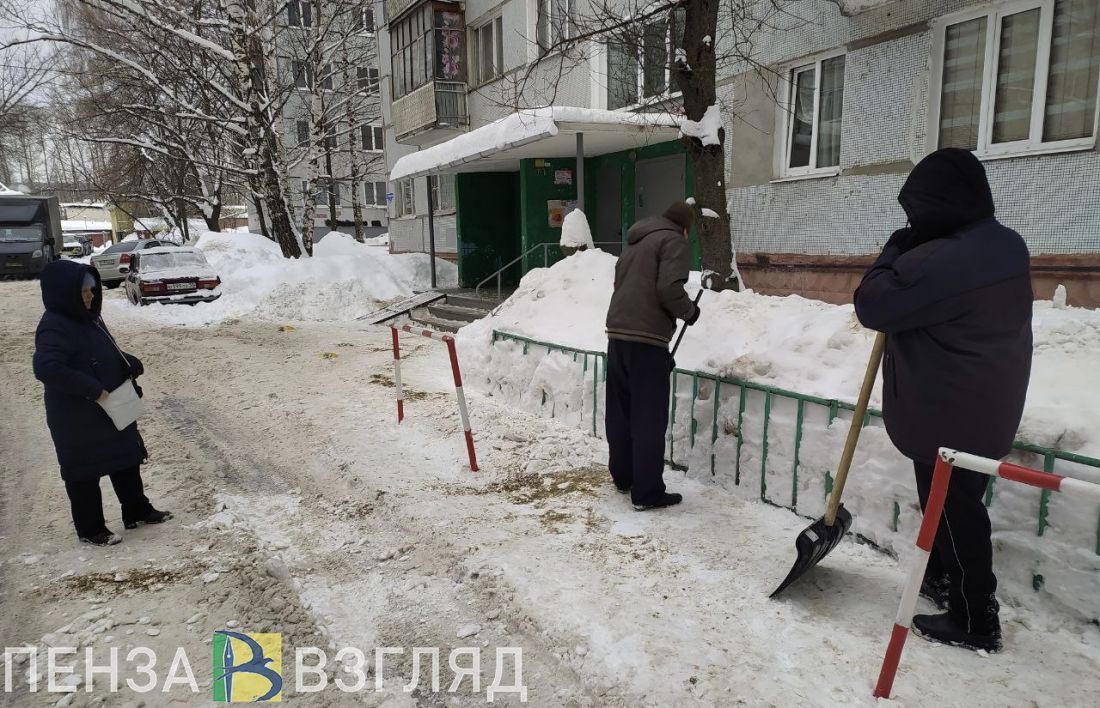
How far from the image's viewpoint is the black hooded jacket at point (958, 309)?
238 centimetres

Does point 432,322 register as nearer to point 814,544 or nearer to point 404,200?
point 404,200

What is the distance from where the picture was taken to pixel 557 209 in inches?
511

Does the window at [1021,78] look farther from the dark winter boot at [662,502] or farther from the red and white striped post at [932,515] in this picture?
the red and white striped post at [932,515]

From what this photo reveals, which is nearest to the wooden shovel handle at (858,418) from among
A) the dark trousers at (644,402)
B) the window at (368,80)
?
the dark trousers at (644,402)

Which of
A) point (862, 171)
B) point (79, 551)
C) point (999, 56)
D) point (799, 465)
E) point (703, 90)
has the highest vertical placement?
point (999, 56)

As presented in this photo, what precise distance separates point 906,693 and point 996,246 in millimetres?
1651

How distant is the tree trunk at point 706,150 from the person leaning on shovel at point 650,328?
2237mm

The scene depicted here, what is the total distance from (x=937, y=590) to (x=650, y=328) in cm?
191

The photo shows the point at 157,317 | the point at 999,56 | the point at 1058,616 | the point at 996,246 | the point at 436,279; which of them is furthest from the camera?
the point at 436,279

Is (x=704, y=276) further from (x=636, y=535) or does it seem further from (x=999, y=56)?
(x=999, y=56)

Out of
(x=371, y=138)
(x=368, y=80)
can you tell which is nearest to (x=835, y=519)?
(x=368, y=80)

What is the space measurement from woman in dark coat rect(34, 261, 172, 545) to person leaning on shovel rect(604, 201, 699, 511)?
116 inches

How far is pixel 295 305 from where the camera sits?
1375 cm

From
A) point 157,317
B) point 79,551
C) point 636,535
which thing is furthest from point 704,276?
point 157,317
